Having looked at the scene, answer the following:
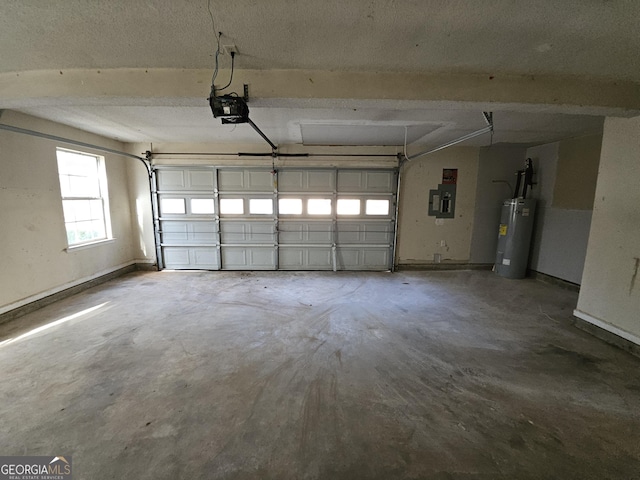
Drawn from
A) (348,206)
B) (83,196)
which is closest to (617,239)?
(348,206)

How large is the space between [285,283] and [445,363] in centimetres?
292

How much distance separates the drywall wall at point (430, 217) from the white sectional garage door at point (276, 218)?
320 mm

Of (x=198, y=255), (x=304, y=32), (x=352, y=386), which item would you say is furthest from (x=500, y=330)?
(x=198, y=255)

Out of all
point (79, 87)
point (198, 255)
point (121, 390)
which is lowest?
point (121, 390)

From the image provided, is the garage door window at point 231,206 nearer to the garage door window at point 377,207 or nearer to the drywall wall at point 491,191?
the garage door window at point 377,207

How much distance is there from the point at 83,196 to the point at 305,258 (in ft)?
13.0

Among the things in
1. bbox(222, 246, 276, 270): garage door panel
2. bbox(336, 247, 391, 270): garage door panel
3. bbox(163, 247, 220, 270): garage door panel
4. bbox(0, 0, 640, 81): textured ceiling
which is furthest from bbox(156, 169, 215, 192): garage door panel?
bbox(0, 0, 640, 81): textured ceiling

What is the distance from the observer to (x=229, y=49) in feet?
6.15

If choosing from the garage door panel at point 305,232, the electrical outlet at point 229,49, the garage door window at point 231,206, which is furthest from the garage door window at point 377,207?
the electrical outlet at point 229,49

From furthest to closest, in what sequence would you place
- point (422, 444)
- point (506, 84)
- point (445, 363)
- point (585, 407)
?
1. point (445, 363)
2. point (506, 84)
3. point (585, 407)
4. point (422, 444)

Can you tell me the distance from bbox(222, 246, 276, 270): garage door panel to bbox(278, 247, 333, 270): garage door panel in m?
0.23

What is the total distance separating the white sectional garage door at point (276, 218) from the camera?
17.3 ft

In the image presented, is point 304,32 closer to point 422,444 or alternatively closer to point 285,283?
point 422,444

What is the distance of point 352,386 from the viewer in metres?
2.10
